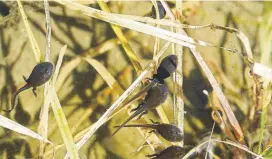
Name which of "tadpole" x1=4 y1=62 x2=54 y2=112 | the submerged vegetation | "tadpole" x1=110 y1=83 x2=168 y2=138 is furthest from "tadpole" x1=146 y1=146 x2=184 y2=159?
"tadpole" x1=4 y1=62 x2=54 y2=112

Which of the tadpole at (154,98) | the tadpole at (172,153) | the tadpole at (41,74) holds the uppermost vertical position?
the tadpole at (41,74)

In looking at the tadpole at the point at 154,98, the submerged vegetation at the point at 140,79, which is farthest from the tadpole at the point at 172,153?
the tadpole at the point at 154,98

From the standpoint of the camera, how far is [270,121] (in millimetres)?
1511

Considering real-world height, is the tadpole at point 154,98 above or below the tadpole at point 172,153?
above

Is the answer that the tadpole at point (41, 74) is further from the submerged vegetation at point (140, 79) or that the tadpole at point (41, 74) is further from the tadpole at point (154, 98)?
the tadpole at point (154, 98)

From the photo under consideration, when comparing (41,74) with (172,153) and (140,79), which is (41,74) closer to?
(140,79)

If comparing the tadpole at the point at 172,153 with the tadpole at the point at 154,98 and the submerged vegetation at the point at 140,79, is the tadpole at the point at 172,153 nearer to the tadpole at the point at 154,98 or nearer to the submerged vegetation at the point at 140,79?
the submerged vegetation at the point at 140,79

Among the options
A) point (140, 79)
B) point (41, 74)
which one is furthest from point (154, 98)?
point (41, 74)

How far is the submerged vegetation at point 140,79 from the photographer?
1.42 metres

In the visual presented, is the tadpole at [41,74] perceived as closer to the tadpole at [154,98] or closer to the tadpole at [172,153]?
the tadpole at [154,98]

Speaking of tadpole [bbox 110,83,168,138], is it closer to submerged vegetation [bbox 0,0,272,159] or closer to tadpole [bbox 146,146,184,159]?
submerged vegetation [bbox 0,0,272,159]

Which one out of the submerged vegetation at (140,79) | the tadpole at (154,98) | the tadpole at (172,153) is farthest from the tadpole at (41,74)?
the tadpole at (172,153)

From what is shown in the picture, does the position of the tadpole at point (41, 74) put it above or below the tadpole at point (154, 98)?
above

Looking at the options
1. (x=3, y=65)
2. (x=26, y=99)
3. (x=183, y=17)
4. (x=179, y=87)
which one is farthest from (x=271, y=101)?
(x=3, y=65)
